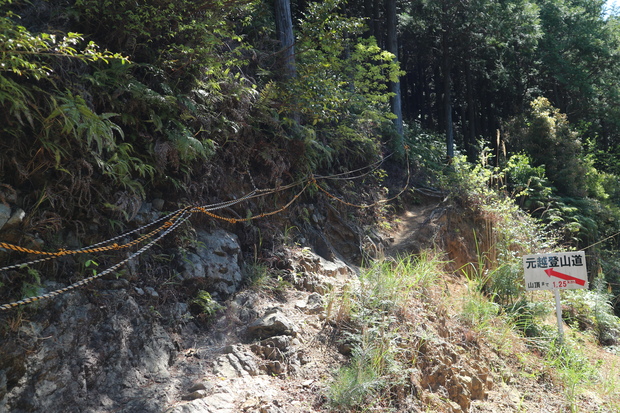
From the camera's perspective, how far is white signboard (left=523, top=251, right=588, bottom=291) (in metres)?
6.05

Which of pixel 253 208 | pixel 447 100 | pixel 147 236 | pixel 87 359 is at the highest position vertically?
pixel 447 100

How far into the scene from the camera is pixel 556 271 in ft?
20.3

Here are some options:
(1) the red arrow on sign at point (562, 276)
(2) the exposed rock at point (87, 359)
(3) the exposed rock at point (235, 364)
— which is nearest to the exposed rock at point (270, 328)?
(3) the exposed rock at point (235, 364)

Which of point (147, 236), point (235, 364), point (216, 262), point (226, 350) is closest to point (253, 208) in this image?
point (216, 262)

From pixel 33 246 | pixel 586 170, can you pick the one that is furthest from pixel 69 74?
pixel 586 170

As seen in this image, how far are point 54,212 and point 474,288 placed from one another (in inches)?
222

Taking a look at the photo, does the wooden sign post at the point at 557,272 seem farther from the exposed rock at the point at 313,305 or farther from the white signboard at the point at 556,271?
the exposed rock at the point at 313,305

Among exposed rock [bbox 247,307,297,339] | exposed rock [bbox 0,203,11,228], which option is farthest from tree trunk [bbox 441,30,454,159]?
exposed rock [bbox 0,203,11,228]

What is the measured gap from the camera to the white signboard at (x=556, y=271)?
6051mm

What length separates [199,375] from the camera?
3.75 m

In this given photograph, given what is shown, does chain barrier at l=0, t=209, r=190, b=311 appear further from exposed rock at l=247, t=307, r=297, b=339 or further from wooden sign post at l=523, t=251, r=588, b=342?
wooden sign post at l=523, t=251, r=588, b=342

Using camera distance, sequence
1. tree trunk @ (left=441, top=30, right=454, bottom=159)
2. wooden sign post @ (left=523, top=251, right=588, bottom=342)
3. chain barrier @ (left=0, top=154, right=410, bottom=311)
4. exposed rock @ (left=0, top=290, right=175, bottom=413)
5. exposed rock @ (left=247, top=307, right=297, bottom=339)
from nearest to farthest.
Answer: exposed rock @ (left=0, top=290, right=175, bottom=413) < chain barrier @ (left=0, top=154, right=410, bottom=311) < exposed rock @ (left=247, top=307, right=297, bottom=339) < wooden sign post @ (left=523, top=251, right=588, bottom=342) < tree trunk @ (left=441, top=30, right=454, bottom=159)

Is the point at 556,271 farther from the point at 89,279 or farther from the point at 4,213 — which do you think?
the point at 4,213

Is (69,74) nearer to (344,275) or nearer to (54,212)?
(54,212)
